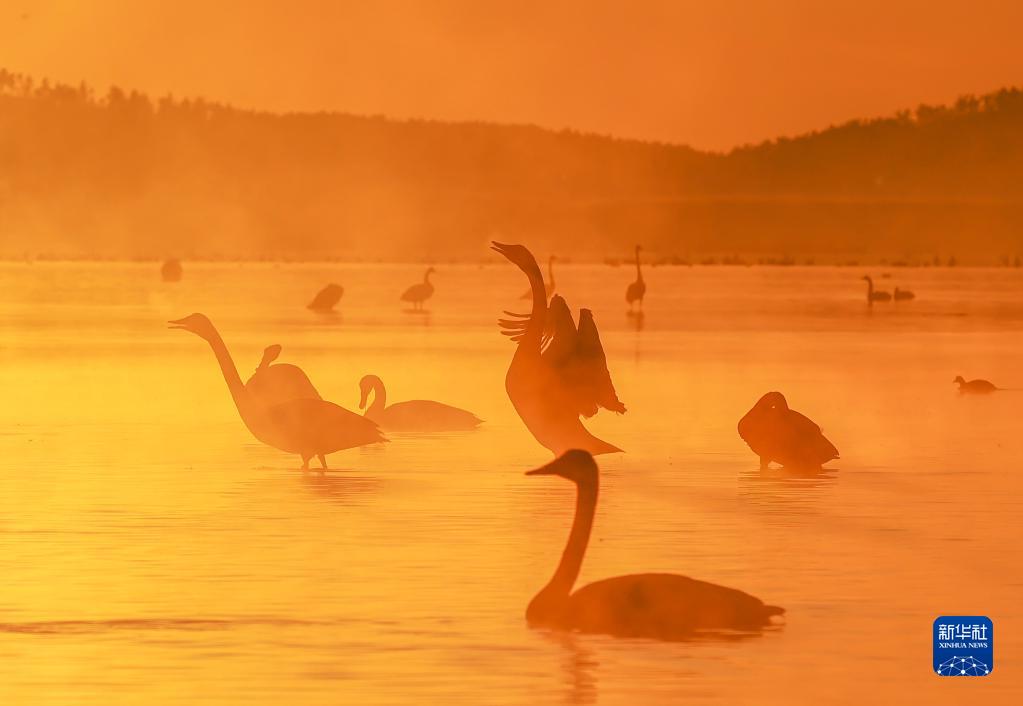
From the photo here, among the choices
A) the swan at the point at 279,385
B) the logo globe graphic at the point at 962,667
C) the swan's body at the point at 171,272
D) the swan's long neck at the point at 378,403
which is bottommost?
the logo globe graphic at the point at 962,667

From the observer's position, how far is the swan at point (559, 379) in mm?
13875

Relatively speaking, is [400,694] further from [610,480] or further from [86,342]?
[86,342]

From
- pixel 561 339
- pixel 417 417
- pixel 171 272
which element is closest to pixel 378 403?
pixel 417 417

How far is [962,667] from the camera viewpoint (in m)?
8.27

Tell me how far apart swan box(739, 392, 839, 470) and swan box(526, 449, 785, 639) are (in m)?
5.25

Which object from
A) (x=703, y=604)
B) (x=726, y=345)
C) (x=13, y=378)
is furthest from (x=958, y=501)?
(x=726, y=345)

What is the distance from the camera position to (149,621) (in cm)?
912

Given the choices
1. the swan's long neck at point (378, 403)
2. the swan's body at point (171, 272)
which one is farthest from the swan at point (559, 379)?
the swan's body at point (171, 272)

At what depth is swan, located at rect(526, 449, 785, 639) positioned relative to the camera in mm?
8656

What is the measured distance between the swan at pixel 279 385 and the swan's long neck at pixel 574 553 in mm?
7044

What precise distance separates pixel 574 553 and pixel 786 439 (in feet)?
17.9

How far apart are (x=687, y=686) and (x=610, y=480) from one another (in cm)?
593

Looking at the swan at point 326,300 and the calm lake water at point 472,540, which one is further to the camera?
the swan at point 326,300

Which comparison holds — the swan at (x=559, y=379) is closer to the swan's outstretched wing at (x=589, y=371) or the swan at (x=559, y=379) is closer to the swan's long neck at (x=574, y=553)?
the swan's outstretched wing at (x=589, y=371)
